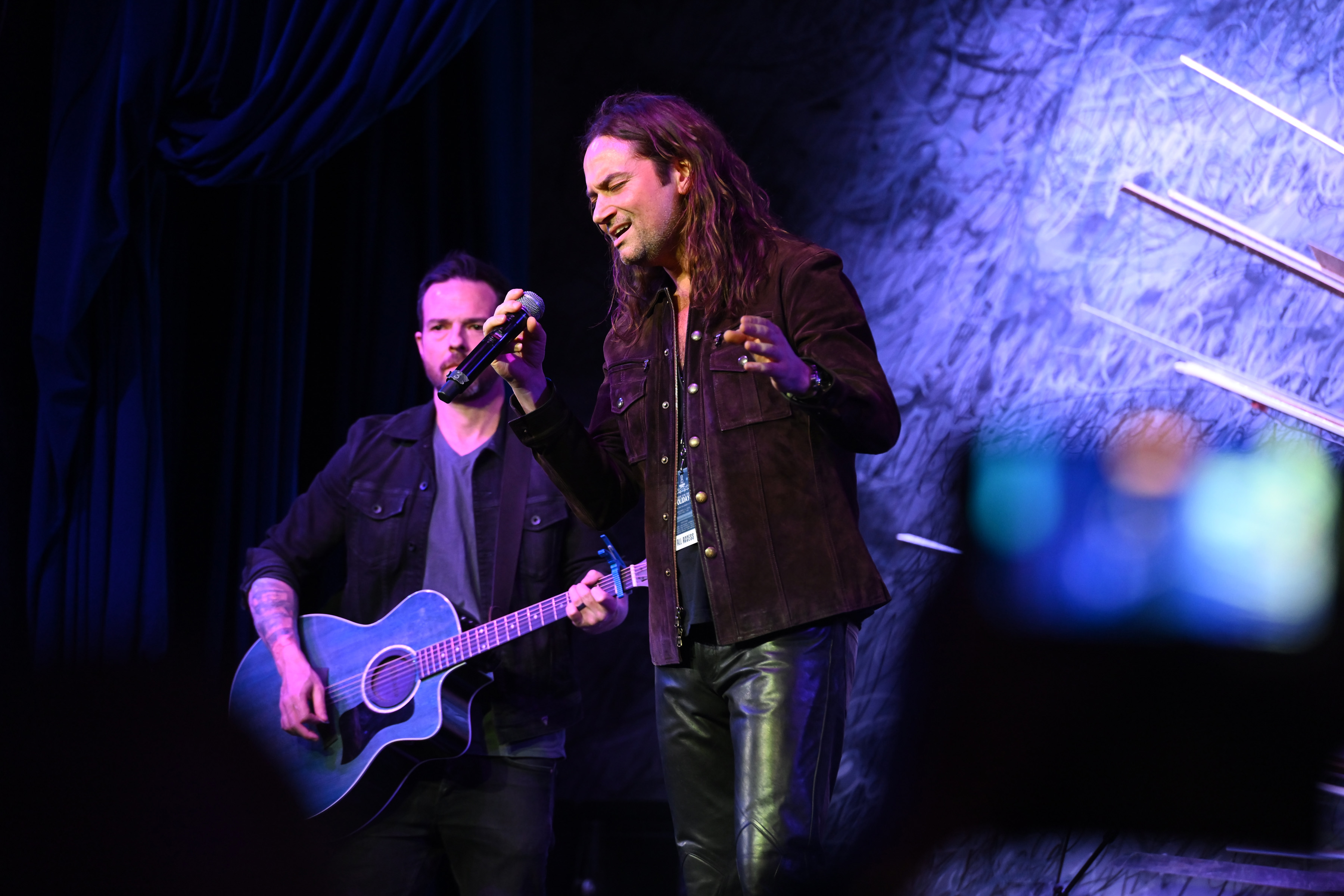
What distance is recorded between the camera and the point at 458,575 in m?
2.49

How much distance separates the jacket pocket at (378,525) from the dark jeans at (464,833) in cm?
47

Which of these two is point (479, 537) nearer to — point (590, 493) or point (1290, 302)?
point (590, 493)

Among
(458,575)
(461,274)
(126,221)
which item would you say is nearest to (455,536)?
(458,575)

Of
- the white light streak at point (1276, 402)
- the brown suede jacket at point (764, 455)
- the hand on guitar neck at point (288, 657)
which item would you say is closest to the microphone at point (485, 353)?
the brown suede jacket at point (764, 455)

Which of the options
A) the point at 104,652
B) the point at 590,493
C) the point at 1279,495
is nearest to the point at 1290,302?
the point at 1279,495

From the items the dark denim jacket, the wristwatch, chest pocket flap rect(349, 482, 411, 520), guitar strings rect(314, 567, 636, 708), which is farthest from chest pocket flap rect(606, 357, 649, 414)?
chest pocket flap rect(349, 482, 411, 520)

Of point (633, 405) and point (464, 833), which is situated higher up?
point (633, 405)

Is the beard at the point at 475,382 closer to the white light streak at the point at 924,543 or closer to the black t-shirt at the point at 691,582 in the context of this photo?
the black t-shirt at the point at 691,582

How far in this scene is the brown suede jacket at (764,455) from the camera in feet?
5.15

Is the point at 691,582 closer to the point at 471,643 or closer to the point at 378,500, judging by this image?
the point at 471,643

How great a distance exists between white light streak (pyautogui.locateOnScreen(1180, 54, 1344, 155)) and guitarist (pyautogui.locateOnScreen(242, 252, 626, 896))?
1.74m

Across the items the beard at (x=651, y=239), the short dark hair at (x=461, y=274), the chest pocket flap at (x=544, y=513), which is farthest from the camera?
the short dark hair at (x=461, y=274)

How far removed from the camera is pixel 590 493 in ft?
6.03

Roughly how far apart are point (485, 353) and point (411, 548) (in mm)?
904
